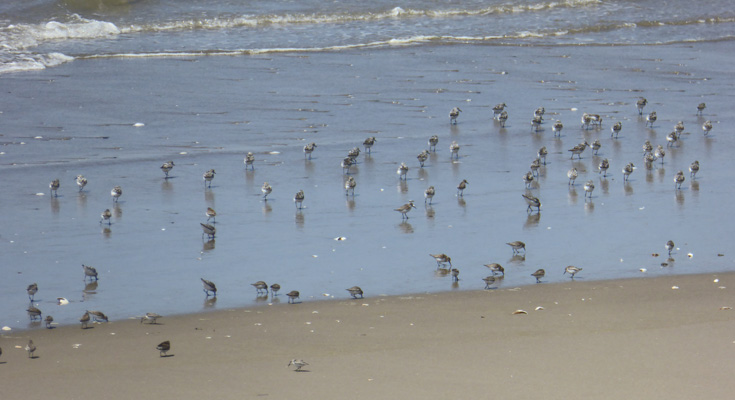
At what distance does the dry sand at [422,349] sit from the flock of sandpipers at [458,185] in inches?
8.2

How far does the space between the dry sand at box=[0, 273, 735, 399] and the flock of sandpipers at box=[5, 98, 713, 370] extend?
8.2 inches

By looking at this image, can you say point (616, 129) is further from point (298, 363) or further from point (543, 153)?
point (298, 363)

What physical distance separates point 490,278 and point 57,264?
571 cm

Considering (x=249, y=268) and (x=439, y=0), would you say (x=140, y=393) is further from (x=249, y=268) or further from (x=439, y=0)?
(x=439, y=0)

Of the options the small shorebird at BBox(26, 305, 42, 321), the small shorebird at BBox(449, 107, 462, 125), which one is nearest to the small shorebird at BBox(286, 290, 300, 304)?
the small shorebird at BBox(26, 305, 42, 321)

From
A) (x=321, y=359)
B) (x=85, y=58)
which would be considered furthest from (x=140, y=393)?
(x=85, y=58)

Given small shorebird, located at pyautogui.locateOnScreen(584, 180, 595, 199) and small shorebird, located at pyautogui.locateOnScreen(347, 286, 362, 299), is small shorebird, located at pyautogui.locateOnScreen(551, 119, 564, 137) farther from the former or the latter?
small shorebird, located at pyautogui.locateOnScreen(347, 286, 362, 299)

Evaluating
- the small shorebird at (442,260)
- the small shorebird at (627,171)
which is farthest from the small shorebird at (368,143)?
the small shorebird at (442,260)

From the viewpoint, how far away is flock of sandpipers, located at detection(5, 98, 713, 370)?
41.8ft

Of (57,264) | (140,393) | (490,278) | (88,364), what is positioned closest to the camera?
(140,393)

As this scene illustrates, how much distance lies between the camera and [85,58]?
31125 mm

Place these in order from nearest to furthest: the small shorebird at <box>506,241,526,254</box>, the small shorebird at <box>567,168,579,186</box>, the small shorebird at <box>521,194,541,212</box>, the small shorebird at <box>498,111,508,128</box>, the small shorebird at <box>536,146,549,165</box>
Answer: the small shorebird at <box>506,241,526,254</box> < the small shorebird at <box>521,194,541,212</box> < the small shorebird at <box>567,168,579,186</box> < the small shorebird at <box>536,146,549,165</box> < the small shorebird at <box>498,111,508,128</box>

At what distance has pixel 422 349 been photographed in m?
11.2

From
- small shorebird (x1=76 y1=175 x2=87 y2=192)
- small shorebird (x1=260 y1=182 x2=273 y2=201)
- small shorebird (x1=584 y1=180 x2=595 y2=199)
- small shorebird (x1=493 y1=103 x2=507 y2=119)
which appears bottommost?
small shorebird (x1=584 y1=180 x2=595 y2=199)
